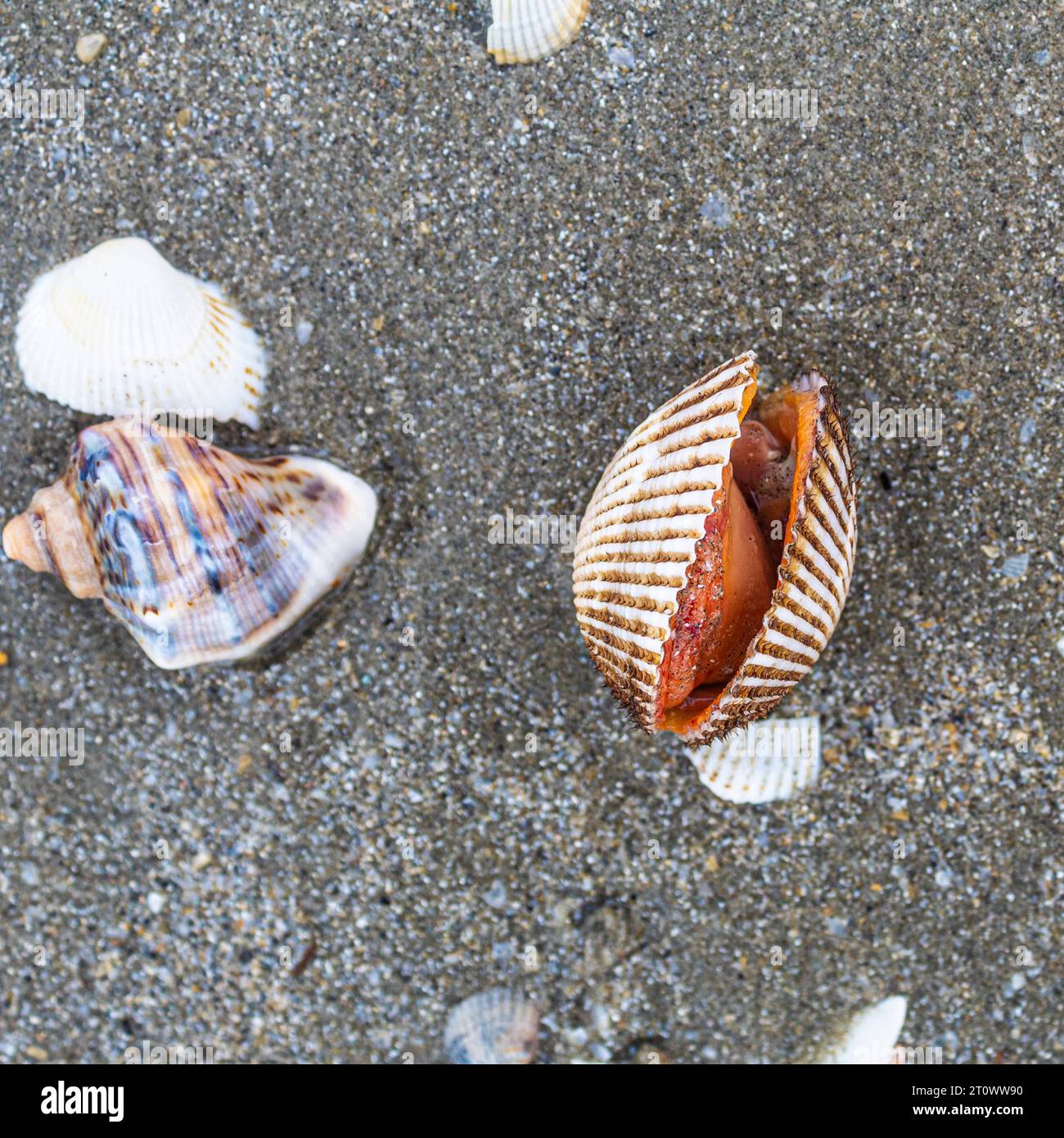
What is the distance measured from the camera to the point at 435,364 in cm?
231

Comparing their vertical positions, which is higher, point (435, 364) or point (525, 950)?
point (435, 364)

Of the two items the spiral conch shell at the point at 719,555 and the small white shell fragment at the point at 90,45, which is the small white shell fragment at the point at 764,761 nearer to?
the spiral conch shell at the point at 719,555

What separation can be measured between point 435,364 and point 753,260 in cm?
86

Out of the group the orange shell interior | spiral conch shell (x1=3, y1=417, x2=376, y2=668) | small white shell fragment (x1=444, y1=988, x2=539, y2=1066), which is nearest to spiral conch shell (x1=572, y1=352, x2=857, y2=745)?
the orange shell interior

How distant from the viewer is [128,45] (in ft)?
7.51

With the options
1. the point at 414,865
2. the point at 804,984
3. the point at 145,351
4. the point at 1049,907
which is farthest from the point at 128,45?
the point at 1049,907

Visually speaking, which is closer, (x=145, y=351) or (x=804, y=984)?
(x=145, y=351)

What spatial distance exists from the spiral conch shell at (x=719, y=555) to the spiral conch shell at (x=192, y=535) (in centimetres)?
72

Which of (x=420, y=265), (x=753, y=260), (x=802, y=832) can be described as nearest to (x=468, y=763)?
(x=802, y=832)

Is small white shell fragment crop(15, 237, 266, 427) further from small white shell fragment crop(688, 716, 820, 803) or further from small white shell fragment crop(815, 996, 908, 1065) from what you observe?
small white shell fragment crop(815, 996, 908, 1065)

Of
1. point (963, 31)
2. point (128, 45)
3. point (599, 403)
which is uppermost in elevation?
point (963, 31)

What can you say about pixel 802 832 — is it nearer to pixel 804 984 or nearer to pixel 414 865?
pixel 804 984

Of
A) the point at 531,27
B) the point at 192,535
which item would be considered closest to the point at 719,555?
the point at 192,535

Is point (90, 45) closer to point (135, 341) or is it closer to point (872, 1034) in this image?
point (135, 341)
